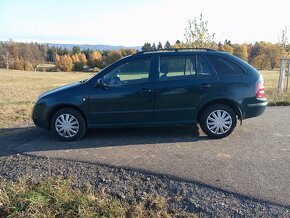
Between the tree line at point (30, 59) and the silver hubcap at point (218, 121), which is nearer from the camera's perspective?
the silver hubcap at point (218, 121)

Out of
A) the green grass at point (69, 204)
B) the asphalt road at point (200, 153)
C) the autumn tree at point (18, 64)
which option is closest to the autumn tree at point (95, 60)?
the autumn tree at point (18, 64)

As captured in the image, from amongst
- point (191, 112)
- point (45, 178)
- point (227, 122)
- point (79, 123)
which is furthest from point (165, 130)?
point (45, 178)

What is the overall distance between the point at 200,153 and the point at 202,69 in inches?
66.9

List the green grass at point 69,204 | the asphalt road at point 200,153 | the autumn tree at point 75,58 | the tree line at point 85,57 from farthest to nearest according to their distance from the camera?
the autumn tree at point 75,58 < the tree line at point 85,57 < the asphalt road at point 200,153 < the green grass at point 69,204

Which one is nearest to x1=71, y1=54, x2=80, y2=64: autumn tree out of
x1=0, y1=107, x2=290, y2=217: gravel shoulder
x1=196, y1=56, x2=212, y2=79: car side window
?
x1=0, y1=107, x2=290, y2=217: gravel shoulder

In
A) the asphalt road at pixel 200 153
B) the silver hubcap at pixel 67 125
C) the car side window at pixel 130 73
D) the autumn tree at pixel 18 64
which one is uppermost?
the autumn tree at pixel 18 64

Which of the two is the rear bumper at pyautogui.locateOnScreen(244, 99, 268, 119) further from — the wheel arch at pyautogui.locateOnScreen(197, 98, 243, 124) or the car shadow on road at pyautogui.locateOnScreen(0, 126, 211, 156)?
the car shadow on road at pyautogui.locateOnScreen(0, 126, 211, 156)

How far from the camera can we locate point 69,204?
11.6 feet

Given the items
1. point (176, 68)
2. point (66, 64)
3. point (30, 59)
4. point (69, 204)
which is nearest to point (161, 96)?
point (176, 68)

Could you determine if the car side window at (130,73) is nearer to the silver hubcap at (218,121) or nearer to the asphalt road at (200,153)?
the asphalt road at (200,153)

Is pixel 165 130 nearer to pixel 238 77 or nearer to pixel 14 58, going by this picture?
pixel 238 77

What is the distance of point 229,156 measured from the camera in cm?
510

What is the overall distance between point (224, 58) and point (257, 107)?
3.75ft

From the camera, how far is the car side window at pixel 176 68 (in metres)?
6.02
